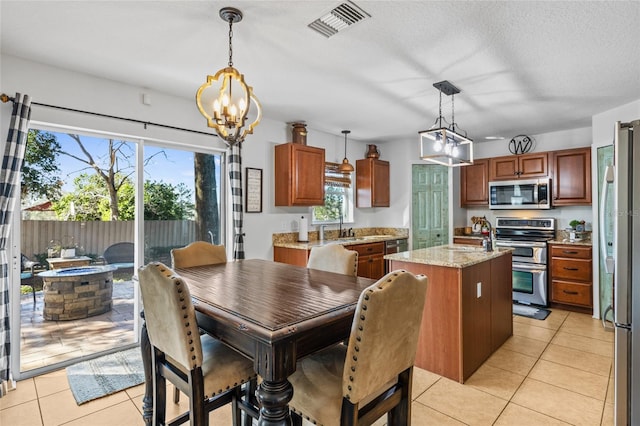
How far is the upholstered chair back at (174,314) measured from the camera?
142cm

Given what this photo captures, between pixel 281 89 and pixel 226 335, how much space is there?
245cm

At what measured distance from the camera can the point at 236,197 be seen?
3775 mm

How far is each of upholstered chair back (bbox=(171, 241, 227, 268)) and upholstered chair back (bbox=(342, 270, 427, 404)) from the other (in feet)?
5.87

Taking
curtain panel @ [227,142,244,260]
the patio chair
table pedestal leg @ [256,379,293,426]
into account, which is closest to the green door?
curtain panel @ [227,142,244,260]

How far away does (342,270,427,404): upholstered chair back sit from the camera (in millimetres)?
1257

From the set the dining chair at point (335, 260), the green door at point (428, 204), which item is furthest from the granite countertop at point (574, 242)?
the dining chair at point (335, 260)

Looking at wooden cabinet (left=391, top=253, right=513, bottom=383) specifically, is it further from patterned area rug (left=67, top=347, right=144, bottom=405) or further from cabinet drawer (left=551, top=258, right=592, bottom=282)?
patterned area rug (left=67, top=347, right=144, bottom=405)

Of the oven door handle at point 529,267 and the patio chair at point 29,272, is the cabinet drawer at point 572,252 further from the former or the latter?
the patio chair at point 29,272

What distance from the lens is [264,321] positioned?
133 cm

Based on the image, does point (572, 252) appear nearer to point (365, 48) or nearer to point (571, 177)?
point (571, 177)

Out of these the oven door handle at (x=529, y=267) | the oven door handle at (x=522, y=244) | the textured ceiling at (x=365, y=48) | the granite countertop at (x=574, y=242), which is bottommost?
the oven door handle at (x=529, y=267)

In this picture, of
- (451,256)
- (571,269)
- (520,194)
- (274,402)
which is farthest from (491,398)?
(520,194)

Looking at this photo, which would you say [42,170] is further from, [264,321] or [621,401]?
[621,401]

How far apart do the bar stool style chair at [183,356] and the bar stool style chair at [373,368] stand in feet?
1.21
